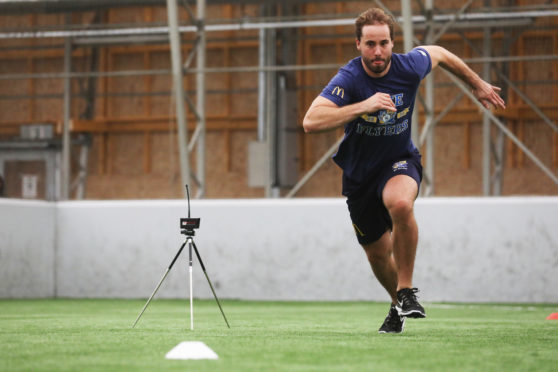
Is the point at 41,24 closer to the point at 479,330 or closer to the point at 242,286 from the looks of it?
the point at 242,286

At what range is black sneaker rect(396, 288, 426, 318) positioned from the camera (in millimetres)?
6465

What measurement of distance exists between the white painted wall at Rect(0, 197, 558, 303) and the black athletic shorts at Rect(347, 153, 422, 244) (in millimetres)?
7301

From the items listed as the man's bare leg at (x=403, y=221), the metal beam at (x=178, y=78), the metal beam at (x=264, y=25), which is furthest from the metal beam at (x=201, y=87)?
the man's bare leg at (x=403, y=221)

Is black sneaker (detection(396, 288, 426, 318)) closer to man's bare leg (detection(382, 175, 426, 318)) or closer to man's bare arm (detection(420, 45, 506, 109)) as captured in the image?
man's bare leg (detection(382, 175, 426, 318))

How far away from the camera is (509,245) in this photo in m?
14.0

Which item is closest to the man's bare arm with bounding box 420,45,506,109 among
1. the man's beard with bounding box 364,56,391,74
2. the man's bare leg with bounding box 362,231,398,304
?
the man's beard with bounding box 364,56,391,74

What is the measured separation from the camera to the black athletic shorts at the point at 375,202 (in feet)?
22.2

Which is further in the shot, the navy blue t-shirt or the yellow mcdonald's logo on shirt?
the navy blue t-shirt

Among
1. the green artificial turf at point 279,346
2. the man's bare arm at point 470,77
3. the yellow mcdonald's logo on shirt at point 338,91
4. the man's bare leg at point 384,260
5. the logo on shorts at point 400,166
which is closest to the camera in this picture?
the green artificial turf at point 279,346

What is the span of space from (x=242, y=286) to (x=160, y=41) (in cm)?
927

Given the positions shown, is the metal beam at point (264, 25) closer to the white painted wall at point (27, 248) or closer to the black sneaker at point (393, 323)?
the white painted wall at point (27, 248)

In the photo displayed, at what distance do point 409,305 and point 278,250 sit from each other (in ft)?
28.1

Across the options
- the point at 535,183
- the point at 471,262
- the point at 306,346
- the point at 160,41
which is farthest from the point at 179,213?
the point at 306,346

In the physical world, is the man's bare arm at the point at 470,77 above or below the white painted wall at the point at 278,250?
above
